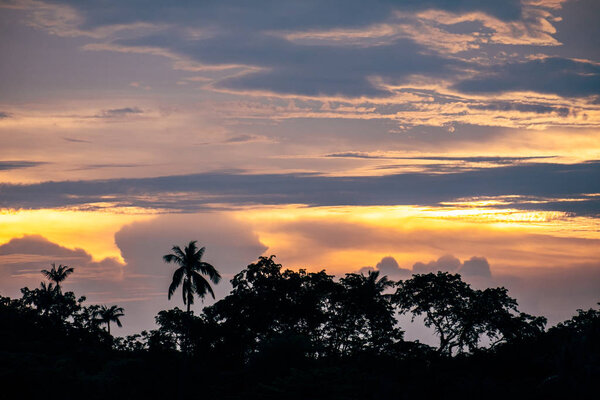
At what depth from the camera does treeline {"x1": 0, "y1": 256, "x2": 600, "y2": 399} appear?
45812mm

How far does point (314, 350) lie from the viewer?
176 ft

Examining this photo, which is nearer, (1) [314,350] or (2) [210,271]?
(1) [314,350]

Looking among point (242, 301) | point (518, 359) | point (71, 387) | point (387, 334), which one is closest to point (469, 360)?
point (518, 359)

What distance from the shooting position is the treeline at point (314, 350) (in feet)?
150

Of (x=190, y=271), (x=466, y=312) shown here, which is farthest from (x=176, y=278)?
(x=466, y=312)

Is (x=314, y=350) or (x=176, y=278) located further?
(x=176, y=278)

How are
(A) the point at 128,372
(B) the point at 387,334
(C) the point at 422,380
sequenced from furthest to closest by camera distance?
(B) the point at 387,334 < (A) the point at 128,372 < (C) the point at 422,380

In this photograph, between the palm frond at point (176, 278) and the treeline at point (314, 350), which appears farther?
the palm frond at point (176, 278)

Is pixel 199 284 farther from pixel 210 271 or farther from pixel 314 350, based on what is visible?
pixel 314 350

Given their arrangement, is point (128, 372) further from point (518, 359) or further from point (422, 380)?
point (518, 359)

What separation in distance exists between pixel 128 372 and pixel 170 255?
600 inches

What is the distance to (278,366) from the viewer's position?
5153 cm

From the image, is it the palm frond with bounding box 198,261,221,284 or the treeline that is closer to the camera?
the treeline

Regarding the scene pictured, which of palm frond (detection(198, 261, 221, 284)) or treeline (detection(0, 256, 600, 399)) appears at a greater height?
palm frond (detection(198, 261, 221, 284))
